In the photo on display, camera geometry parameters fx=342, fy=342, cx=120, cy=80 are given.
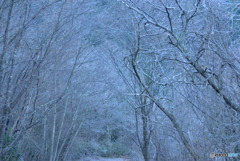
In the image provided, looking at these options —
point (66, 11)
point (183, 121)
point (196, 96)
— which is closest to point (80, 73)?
point (66, 11)

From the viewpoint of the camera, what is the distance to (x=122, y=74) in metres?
7.43

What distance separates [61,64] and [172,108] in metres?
2.32

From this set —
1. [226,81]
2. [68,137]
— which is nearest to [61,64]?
[68,137]

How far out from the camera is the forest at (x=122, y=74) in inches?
177

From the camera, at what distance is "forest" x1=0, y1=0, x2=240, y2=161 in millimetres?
4492

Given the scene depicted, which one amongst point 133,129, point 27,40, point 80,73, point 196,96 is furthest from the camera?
point 133,129

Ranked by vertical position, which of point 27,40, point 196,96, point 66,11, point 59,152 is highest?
point 66,11

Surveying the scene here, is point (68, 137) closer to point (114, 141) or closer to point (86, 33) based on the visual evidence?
point (86, 33)

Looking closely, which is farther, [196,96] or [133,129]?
[133,129]

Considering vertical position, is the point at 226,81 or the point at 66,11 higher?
the point at 66,11

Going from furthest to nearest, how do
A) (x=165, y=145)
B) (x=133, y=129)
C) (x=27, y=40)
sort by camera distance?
(x=133, y=129) → (x=165, y=145) → (x=27, y=40)

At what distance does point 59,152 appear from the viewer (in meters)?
7.79

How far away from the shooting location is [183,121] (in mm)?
6062

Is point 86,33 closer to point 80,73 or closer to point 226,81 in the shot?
point 80,73
